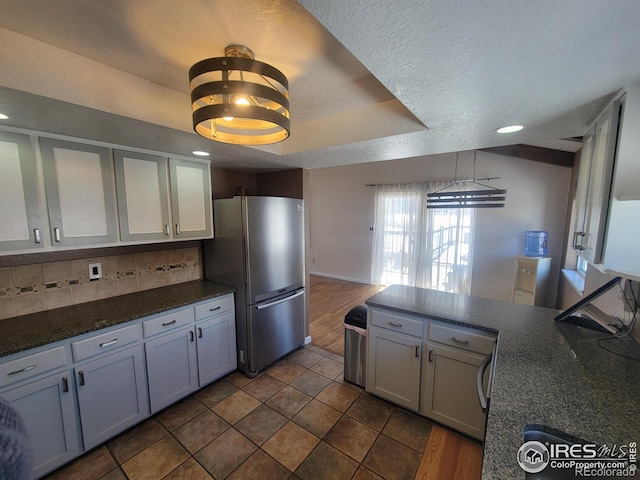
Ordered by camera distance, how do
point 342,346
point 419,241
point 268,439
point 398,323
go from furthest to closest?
1. point 419,241
2. point 342,346
3. point 398,323
4. point 268,439

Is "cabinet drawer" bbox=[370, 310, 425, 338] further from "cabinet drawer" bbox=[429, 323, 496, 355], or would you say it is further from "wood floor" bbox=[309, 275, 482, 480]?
"wood floor" bbox=[309, 275, 482, 480]

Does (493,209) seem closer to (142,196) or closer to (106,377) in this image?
(142,196)

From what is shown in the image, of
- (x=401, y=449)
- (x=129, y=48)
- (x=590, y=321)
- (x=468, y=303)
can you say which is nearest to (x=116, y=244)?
(x=129, y=48)

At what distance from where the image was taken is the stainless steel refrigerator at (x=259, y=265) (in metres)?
2.37

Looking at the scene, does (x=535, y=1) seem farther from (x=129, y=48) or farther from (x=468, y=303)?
(x=468, y=303)

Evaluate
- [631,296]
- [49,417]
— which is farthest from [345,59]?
[49,417]

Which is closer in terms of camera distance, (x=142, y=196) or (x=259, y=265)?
(x=142, y=196)

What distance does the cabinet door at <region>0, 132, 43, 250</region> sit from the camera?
1.46 metres

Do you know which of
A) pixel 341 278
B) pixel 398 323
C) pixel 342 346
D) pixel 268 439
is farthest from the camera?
pixel 341 278

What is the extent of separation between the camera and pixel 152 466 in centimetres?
163

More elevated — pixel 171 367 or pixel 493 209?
pixel 493 209

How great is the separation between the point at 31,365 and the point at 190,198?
4.83 ft

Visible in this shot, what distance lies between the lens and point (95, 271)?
6.84 feet

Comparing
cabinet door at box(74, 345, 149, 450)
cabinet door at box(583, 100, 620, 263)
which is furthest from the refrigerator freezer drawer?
cabinet door at box(583, 100, 620, 263)
